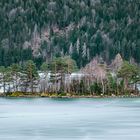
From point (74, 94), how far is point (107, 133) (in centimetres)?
7953

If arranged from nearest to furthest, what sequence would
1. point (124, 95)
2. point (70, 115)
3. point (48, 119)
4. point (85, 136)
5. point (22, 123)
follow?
point (85, 136)
point (22, 123)
point (48, 119)
point (70, 115)
point (124, 95)

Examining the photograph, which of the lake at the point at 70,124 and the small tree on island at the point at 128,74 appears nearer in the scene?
the lake at the point at 70,124

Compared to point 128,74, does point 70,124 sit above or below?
below

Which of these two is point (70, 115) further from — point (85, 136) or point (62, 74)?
point (62, 74)

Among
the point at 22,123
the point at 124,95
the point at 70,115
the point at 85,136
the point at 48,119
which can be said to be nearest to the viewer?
the point at 85,136

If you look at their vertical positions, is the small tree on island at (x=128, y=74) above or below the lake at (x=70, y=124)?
above

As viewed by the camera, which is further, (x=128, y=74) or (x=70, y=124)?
(x=128, y=74)

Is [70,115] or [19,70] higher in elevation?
[19,70]

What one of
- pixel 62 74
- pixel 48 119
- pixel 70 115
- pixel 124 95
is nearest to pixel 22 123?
pixel 48 119

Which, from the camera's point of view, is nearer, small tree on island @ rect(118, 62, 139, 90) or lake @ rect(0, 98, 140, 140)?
lake @ rect(0, 98, 140, 140)

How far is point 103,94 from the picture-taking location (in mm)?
137875

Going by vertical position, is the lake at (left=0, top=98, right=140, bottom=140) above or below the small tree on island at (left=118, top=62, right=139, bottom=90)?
below

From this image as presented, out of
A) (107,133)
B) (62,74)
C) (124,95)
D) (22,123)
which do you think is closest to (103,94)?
(124,95)

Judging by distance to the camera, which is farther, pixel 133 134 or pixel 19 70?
pixel 19 70
